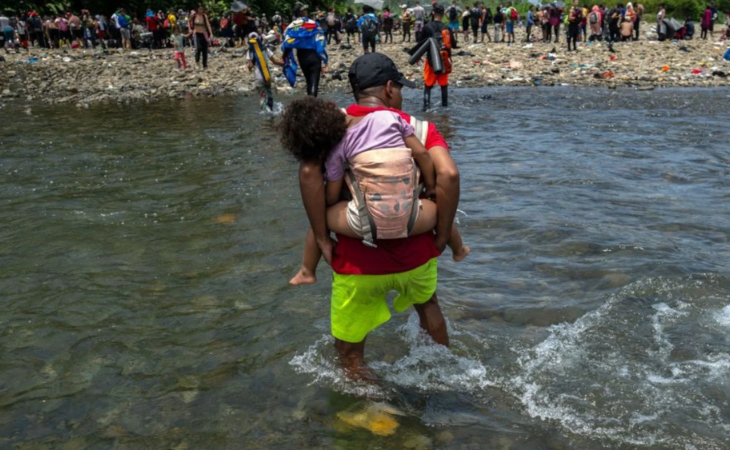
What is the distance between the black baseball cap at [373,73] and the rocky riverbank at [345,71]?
15.1m

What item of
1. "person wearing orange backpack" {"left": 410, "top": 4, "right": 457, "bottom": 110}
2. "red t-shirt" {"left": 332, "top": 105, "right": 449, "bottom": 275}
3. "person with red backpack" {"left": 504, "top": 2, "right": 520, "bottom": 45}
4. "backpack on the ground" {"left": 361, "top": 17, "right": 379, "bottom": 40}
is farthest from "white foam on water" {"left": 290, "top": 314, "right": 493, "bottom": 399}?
"person with red backpack" {"left": 504, "top": 2, "right": 520, "bottom": 45}

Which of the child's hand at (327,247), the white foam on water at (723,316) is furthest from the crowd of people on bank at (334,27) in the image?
the child's hand at (327,247)

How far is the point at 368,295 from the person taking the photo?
145 inches

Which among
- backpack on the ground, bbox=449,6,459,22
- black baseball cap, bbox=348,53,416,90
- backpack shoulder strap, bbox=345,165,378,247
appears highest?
backpack on the ground, bbox=449,6,459,22

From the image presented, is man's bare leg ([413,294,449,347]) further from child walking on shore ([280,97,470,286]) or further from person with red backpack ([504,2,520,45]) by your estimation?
person with red backpack ([504,2,520,45])

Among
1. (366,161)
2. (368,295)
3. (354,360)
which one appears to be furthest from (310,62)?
(366,161)

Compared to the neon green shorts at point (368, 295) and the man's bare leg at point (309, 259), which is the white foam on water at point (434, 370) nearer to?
the neon green shorts at point (368, 295)

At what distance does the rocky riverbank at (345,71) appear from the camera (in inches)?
754

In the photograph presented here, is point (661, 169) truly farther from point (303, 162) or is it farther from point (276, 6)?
point (276, 6)

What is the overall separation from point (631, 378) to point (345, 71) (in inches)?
762

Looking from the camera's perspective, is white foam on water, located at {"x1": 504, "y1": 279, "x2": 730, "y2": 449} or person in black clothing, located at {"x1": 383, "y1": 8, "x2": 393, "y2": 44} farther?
person in black clothing, located at {"x1": 383, "y1": 8, "x2": 393, "y2": 44}

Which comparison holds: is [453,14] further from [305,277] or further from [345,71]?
[305,277]

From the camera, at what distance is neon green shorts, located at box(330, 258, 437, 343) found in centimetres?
363

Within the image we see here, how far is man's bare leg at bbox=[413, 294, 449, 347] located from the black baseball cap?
46.2 inches
